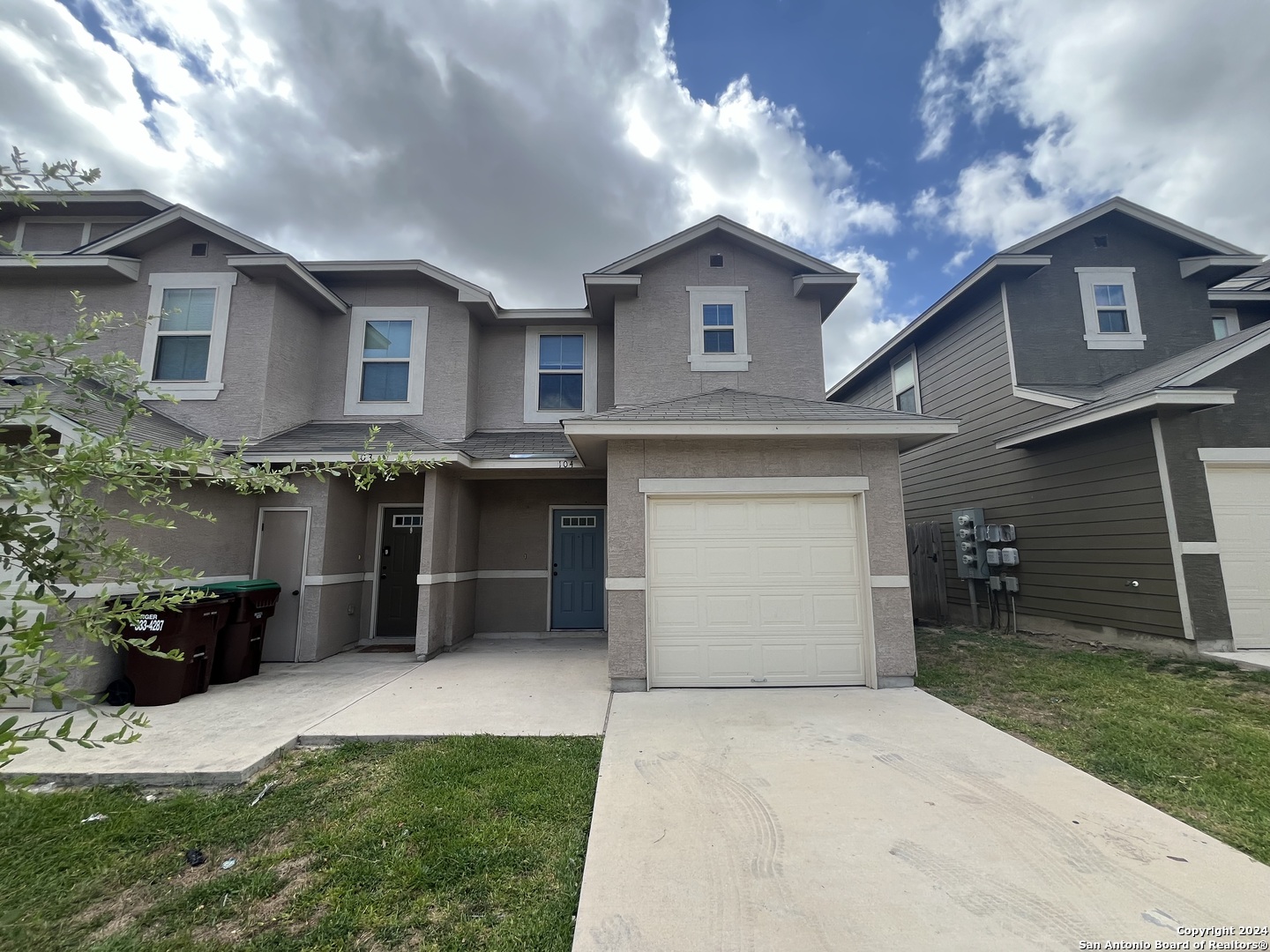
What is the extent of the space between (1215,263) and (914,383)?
4882mm

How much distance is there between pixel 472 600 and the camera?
904 centimetres

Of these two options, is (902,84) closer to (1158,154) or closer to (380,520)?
(1158,154)

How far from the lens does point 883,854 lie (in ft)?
9.24

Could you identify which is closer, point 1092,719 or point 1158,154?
point 1092,719

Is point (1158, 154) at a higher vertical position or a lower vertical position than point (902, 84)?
lower

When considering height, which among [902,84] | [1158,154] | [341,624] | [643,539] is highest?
[902,84]

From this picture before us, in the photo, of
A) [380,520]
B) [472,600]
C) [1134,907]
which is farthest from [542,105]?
[1134,907]

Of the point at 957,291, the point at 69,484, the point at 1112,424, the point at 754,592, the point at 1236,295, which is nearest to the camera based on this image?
the point at 69,484

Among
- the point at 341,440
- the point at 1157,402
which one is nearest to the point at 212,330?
the point at 341,440

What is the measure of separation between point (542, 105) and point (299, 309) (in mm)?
7624

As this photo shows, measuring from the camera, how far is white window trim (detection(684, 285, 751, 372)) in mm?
8227

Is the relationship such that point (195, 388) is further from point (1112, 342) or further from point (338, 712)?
point (1112, 342)

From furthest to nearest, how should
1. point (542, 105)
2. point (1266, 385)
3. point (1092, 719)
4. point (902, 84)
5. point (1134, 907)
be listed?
point (542, 105) < point (902, 84) < point (1266, 385) < point (1092, 719) < point (1134, 907)

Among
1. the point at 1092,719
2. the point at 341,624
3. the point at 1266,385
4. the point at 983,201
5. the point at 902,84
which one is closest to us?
the point at 1092,719
